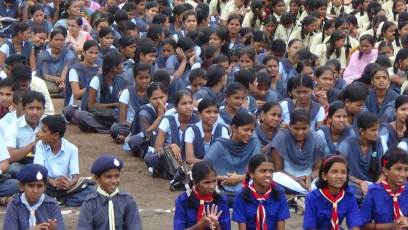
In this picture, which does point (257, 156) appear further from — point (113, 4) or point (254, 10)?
point (113, 4)

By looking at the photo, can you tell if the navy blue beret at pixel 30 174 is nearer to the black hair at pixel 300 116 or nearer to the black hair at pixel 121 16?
the black hair at pixel 300 116

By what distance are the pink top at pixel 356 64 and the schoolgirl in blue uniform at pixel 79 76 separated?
294cm

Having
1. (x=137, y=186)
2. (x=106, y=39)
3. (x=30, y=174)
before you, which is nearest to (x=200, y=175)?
(x=30, y=174)

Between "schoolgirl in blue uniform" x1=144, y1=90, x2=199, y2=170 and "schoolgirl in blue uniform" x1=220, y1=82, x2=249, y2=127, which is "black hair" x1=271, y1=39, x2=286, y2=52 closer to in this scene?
"schoolgirl in blue uniform" x1=220, y1=82, x2=249, y2=127

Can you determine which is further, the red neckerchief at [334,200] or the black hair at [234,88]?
the black hair at [234,88]

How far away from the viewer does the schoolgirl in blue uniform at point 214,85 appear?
1098cm

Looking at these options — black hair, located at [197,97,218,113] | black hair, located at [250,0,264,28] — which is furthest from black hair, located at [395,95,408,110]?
black hair, located at [250,0,264,28]

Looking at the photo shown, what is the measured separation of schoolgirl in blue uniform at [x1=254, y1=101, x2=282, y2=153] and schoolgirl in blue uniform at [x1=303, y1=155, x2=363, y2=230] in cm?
177

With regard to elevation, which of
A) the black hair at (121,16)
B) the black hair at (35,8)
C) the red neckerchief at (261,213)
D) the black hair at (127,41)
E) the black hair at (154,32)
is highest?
the black hair at (35,8)

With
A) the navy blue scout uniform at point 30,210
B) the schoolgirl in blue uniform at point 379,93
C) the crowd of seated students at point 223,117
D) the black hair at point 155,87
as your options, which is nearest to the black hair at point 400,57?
the crowd of seated students at point 223,117

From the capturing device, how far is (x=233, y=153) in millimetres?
9367

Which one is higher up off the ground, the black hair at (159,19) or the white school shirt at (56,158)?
the black hair at (159,19)

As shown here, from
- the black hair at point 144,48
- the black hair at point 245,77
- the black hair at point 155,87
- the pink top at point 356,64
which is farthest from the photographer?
the pink top at point 356,64

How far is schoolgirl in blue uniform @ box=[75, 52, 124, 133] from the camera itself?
11867mm
